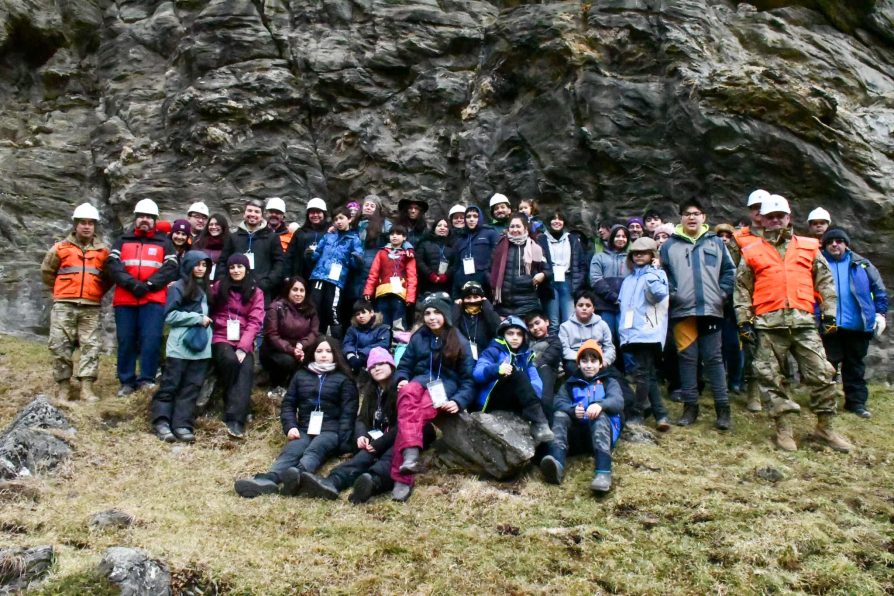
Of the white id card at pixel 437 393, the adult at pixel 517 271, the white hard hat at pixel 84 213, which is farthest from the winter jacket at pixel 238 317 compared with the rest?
the adult at pixel 517 271

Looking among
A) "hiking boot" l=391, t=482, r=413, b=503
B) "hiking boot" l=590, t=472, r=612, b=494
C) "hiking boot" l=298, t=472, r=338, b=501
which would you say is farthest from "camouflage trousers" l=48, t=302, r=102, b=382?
"hiking boot" l=590, t=472, r=612, b=494

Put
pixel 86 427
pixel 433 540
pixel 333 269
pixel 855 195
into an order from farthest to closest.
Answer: pixel 855 195 < pixel 333 269 < pixel 86 427 < pixel 433 540

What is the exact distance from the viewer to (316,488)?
758cm

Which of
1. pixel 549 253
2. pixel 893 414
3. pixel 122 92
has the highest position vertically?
pixel 122 92

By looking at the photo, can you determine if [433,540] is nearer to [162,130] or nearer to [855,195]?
[855,195]

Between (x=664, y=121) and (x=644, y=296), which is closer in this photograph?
(x=644, y=296)

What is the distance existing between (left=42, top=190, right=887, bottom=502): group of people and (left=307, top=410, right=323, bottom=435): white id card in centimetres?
3

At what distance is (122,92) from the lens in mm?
18516

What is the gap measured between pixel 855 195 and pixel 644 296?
21.7 feet

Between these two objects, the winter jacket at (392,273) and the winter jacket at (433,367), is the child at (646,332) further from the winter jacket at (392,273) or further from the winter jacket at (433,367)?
the winter jacket at (392,273)

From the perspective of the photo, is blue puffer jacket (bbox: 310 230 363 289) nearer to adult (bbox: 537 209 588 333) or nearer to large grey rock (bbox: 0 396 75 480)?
adult (bbox: 537 209 588 333)

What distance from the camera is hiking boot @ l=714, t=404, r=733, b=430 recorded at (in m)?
9.63

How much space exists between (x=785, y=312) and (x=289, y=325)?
727cm

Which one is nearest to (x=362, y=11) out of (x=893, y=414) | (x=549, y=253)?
(x=549, y=253)
